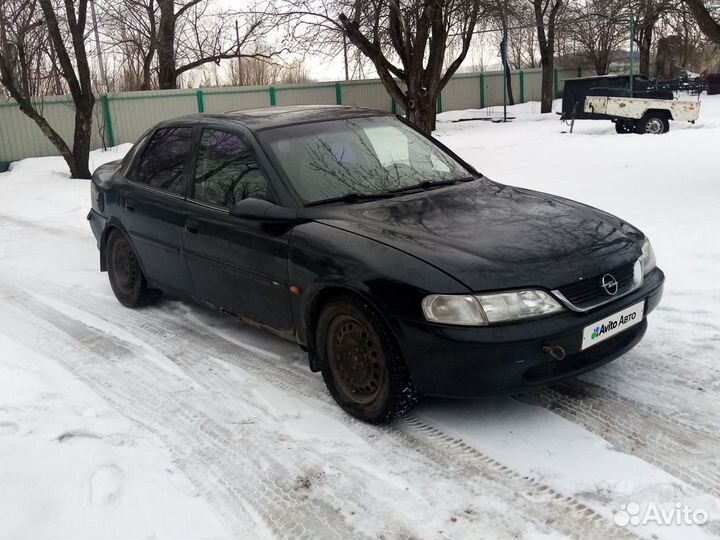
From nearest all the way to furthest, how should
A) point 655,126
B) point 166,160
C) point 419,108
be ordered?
point 166,160 → point 419,108 → point 655,126

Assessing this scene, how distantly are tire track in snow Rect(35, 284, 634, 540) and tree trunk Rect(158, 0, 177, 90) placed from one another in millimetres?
19164

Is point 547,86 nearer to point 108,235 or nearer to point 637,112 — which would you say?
point 637,112

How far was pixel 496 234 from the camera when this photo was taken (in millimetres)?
3506

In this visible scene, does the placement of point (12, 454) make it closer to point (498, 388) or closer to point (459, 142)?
point (498, 388)

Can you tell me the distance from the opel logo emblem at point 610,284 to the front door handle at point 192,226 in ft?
8.30

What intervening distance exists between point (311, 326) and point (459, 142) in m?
16.2

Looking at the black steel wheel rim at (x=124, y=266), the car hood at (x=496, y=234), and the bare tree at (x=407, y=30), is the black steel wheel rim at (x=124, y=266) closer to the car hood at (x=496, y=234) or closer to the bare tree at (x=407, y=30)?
the car hood at (x=496, y=234)

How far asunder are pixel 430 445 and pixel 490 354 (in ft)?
1.90

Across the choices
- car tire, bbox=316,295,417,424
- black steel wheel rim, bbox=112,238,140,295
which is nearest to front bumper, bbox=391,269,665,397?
car tire, bbox=316,295,417,424

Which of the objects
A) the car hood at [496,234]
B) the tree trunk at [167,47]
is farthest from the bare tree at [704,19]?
the tree trunk at [167,47]

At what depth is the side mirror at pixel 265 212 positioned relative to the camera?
3824 millimetres

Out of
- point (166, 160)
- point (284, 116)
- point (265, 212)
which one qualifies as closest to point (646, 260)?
point (265, 212)

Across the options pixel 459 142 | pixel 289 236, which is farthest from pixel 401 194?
pixel 459 142

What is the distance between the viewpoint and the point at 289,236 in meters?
3.82
